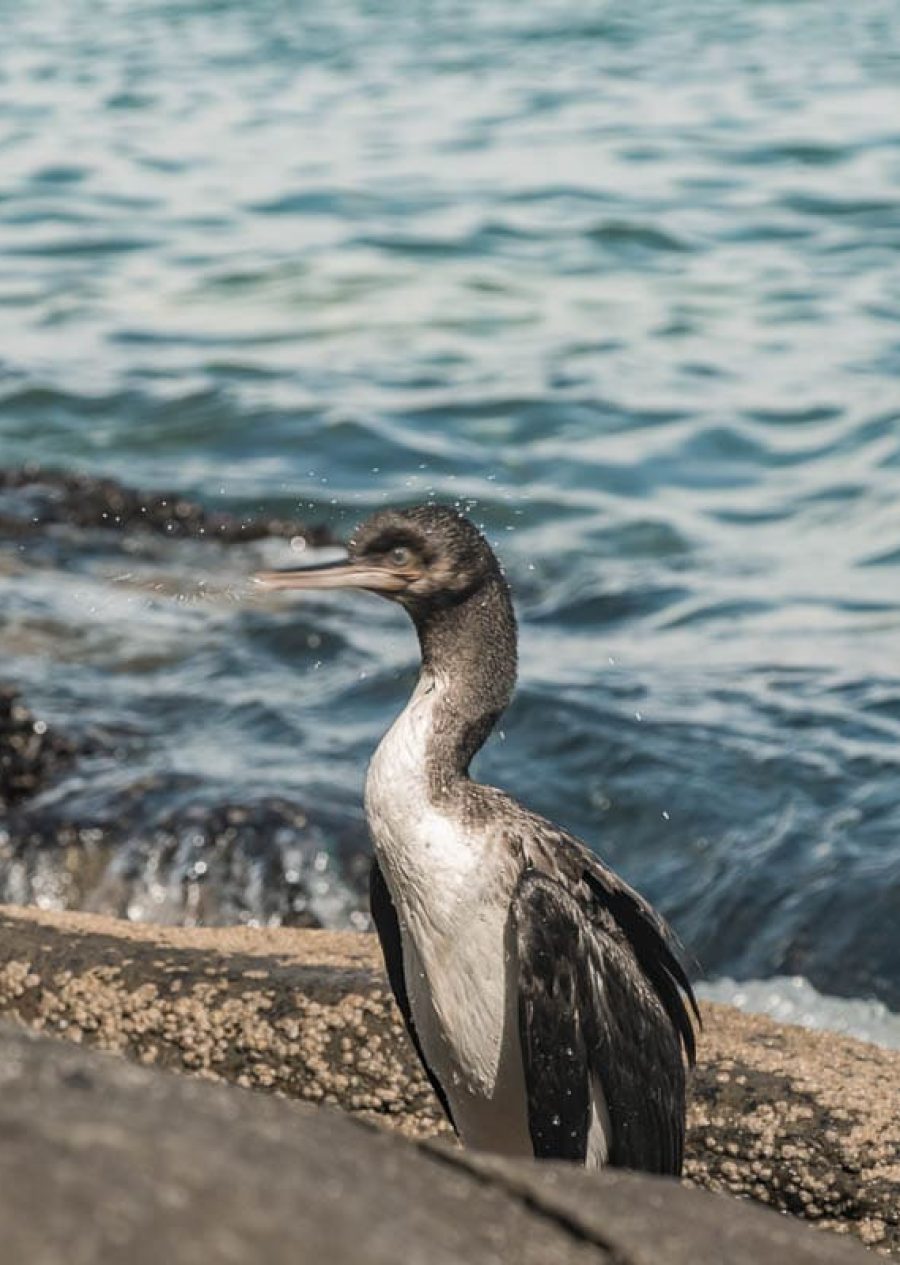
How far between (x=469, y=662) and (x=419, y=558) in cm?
23

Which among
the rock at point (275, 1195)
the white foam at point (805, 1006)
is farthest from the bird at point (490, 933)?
the white foam at point (805, 1006)

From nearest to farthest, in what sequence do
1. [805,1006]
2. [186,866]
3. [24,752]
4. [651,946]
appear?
[651,946] < [805,1006] < [186,866] < [24,752]

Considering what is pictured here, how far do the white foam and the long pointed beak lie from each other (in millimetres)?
2767

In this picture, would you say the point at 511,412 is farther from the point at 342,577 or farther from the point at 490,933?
the point at 490,933

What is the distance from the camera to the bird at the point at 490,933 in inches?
161

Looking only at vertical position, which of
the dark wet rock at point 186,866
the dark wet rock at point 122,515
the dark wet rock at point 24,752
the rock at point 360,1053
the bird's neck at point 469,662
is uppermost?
the bird's neck at point 469,662

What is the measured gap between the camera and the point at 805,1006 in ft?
22.9

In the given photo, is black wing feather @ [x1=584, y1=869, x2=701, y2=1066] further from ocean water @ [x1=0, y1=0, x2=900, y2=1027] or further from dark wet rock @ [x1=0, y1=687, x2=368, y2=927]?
dark wet rock @ [x1=0, y1=687, x2=368, y2=927]

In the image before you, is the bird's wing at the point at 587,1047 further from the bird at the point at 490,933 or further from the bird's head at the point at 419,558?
the bird's head at the point at 419,558

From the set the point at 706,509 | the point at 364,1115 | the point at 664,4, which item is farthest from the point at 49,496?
the point at 664,4

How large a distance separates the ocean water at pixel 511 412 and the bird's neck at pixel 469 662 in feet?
10.0

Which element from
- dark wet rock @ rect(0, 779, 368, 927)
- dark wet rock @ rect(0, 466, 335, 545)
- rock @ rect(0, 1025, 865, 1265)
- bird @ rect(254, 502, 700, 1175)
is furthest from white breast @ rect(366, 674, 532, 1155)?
dark wet rock @ rect(0, 466, 335, 545)

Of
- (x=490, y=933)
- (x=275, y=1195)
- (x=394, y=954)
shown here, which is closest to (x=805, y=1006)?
(x=394, y=954)

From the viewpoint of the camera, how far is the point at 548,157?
62.8ft
